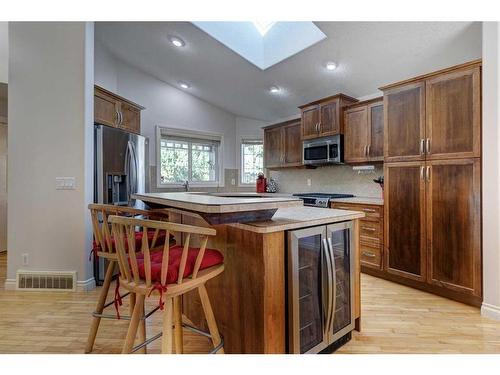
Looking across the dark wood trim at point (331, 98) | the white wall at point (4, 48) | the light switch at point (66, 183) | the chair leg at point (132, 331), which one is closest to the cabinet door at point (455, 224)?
the dark wood trim at point (331, 98)

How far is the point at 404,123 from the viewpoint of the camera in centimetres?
292

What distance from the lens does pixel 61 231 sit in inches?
114

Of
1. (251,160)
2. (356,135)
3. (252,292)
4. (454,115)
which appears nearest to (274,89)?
(356,135)

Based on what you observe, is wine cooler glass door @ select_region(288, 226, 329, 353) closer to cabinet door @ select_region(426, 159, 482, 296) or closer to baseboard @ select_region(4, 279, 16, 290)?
cabinet door @ select_region(426, 159, 482, 296)

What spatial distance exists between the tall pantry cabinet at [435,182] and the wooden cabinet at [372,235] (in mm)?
88

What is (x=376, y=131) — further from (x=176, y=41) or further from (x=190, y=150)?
(x=190, y=150)

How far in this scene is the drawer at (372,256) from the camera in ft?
10.5

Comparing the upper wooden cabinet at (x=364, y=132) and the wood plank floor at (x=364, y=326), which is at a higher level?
the upper wooden cabinet at (x=364, y=132)

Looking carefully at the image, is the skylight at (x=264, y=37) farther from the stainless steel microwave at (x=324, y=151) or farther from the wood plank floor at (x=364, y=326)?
the wood plank floor at (x=364, y=326)

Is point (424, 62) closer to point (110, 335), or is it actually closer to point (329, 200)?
point (329, 200)

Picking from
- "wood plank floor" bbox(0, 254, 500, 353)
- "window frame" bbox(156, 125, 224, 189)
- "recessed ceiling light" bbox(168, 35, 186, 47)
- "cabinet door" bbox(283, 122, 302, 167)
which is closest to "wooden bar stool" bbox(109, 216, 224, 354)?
"wood plank floor" bbox(0, 254, 500, 353)

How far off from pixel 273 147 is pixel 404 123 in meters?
2.51
